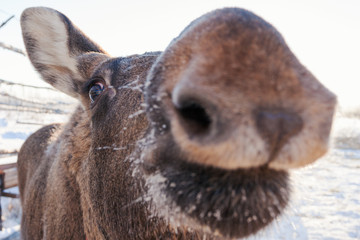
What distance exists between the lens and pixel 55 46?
10.1 ft

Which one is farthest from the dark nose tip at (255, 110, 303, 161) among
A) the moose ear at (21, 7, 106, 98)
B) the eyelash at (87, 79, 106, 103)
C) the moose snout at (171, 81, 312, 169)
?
the moose ear at (21, 7, 106, 98)

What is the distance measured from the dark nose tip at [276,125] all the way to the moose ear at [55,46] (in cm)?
258

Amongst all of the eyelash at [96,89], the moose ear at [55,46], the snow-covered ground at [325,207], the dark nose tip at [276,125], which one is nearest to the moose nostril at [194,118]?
the dark nose tip at [276,125]

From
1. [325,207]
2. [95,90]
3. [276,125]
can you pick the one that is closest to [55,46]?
[95,90]

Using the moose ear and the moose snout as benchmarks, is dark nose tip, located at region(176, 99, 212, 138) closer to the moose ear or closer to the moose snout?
the moose snout

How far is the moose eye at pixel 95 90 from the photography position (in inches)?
91.9

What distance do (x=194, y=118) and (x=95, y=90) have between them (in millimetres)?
1816

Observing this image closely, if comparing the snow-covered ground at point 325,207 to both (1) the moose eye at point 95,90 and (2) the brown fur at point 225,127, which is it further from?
(1) the moose eye at point 95,90

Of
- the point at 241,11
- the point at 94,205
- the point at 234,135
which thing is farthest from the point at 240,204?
the point at 94,205

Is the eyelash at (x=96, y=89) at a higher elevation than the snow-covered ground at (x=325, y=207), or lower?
higher

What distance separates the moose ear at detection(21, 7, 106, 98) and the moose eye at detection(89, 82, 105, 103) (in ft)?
1.67

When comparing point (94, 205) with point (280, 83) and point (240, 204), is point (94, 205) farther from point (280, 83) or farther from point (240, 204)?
point (280, 83)

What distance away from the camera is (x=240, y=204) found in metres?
0.93

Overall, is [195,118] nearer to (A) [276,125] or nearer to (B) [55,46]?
(A) [276,125]
